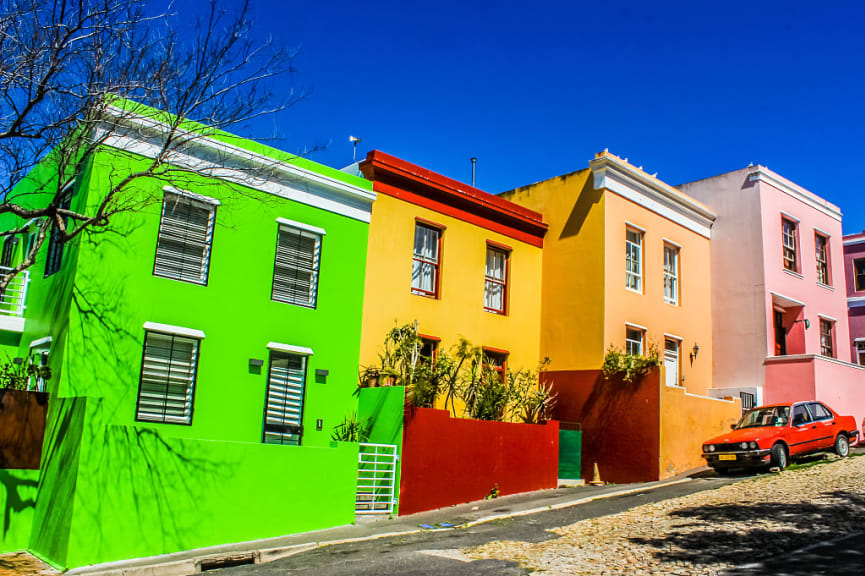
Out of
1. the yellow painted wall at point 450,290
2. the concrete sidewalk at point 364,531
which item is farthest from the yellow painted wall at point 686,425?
the yellow painted wall at point 450,290

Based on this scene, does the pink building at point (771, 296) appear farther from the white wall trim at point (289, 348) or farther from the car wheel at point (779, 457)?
the white wall trim at point (289, 348)

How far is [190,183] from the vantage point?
1489 cm

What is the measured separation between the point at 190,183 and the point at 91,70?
3476mm

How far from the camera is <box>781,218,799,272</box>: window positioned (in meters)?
25.1

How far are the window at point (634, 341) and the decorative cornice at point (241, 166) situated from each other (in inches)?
338

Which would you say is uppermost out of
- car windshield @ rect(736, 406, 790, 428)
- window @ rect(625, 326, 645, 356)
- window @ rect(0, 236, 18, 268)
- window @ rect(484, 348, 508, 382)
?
window @ rect(0, 236, 18, 268)

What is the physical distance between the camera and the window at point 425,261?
19.2 m

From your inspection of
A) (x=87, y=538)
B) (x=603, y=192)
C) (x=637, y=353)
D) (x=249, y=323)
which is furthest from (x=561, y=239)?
(x=87, y=538)

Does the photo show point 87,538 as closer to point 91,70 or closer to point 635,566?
point 91,70

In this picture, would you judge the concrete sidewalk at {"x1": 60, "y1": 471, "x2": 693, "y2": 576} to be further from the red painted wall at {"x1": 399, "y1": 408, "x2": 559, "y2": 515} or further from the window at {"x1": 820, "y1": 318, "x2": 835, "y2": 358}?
the window at {"x1": 820, "y1": 318, "x2": 835, "y2": 358}

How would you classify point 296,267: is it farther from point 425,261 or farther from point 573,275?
point 573,275

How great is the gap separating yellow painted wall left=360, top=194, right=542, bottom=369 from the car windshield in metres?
5.76

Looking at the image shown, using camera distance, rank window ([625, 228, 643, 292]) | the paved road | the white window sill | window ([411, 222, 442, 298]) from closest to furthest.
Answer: the paved road
window ([411, 222, 442, 298])
window ([625, 228, 643, 292])
the white window sill

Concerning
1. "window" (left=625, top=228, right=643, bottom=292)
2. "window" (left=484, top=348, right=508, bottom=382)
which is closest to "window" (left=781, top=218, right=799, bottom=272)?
"window" (left=625, top=228, right=643, bottom=292)
